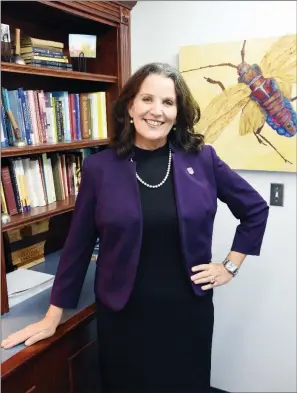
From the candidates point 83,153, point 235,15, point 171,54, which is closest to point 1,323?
point 83,153

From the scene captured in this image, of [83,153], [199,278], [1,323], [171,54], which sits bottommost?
[1,323]

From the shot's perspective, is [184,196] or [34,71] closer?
[184,196]

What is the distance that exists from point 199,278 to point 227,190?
1.00 feet

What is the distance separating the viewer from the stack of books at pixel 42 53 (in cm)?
151

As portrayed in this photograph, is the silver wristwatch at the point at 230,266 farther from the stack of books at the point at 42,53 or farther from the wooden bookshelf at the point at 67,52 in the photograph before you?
the stack of books at the point at 42,53

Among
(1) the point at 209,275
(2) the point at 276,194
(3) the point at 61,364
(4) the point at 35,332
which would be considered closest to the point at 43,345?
(4) the point at 35,332

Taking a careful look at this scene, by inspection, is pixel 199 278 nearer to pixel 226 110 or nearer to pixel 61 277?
pixel 61 277

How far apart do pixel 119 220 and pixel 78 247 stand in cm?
17

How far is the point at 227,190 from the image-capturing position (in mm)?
1354

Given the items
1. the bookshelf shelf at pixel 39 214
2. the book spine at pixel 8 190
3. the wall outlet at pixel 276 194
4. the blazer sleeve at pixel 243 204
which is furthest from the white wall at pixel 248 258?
the book spine at pixel 8 190

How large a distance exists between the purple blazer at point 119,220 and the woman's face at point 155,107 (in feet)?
0.36

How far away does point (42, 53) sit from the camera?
1.54 metres

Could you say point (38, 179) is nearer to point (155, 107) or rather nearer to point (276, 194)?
point (155, 107)

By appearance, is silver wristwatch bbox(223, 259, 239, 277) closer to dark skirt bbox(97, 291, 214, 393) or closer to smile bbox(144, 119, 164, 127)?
dark skirt bbox(97, 291, 214, 393)
